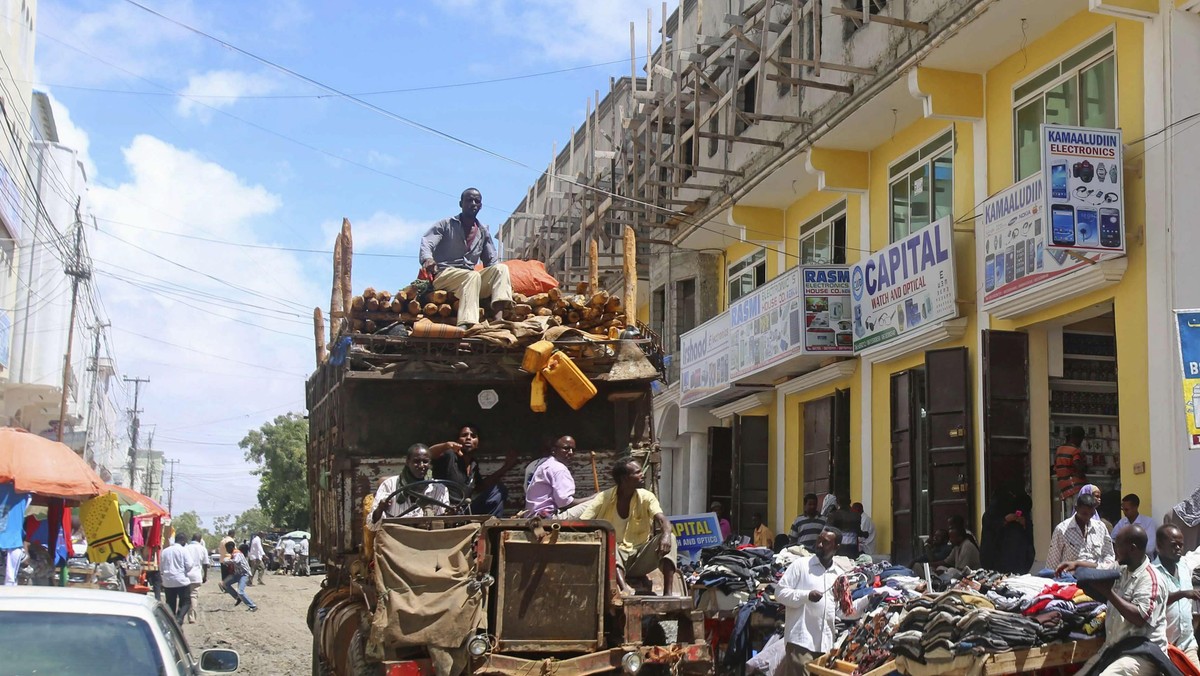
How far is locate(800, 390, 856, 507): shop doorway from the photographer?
18328mm

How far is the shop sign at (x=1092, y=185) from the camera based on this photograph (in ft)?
38.1

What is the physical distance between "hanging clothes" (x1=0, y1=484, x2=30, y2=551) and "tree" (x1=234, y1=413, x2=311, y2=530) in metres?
51.7

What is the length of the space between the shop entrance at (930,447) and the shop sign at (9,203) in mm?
23757

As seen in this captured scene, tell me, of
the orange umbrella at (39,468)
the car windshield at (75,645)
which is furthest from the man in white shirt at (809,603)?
the orange umbrella at (39,468)

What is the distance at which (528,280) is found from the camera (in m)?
10.5

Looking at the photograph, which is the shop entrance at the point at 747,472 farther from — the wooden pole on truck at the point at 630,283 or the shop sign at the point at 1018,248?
the wooden pole on truck at the point at 630,283

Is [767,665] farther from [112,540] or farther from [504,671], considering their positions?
[112,540]

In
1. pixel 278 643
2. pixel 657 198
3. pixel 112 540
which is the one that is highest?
pixel 657 198

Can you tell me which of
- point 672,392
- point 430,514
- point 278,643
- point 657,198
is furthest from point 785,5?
point 430,514

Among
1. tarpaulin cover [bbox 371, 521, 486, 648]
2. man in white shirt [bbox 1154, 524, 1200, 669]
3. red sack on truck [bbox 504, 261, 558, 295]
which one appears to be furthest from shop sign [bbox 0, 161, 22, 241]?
man in white shirt [bbox 1154, 524, 1200, 669]

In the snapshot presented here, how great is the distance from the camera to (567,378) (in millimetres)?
9094

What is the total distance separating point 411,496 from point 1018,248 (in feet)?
26.2

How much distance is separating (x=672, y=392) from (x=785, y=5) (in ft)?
26.7

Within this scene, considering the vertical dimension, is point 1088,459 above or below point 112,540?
above
